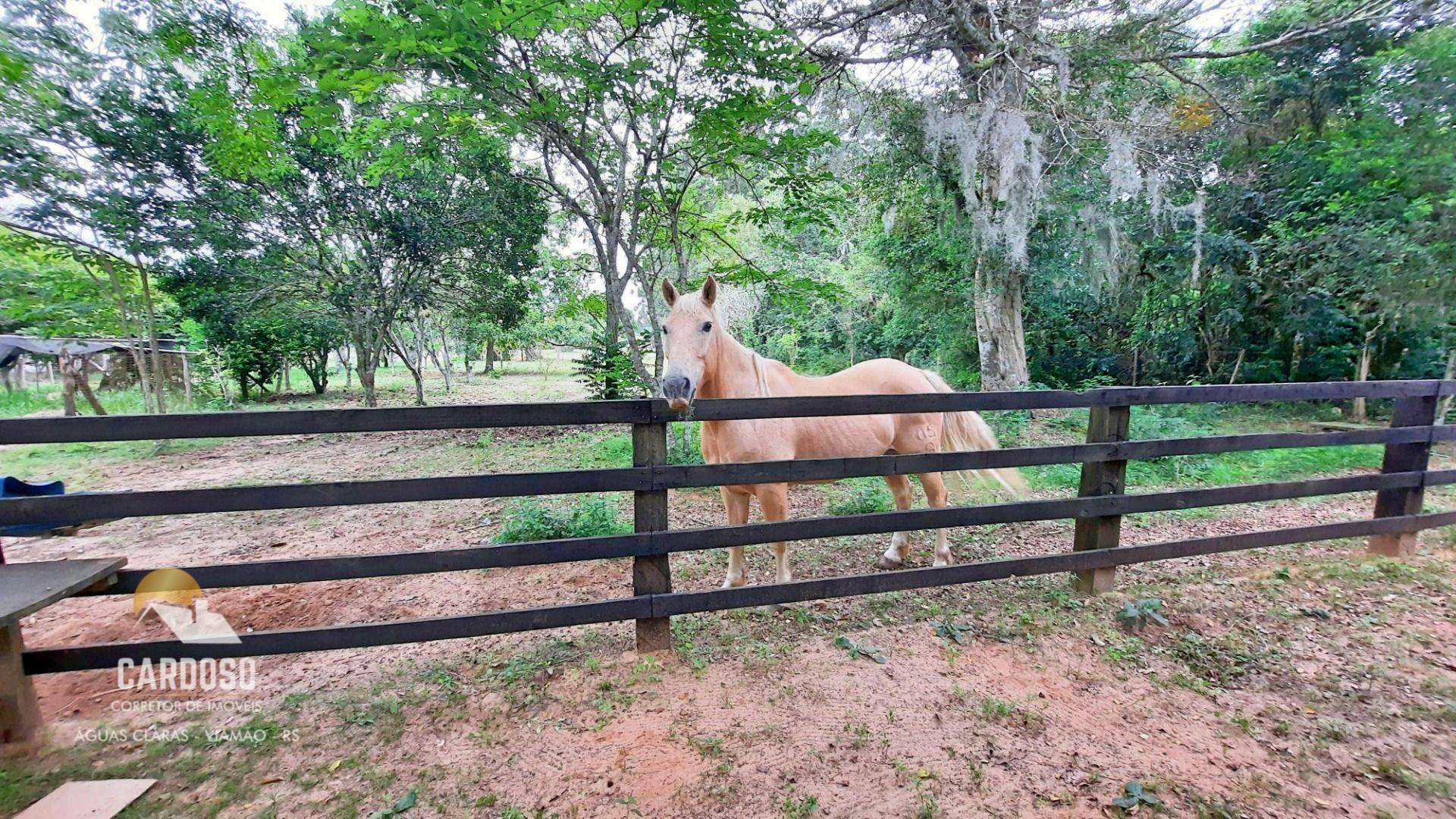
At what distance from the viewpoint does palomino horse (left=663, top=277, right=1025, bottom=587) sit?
279 centimetres

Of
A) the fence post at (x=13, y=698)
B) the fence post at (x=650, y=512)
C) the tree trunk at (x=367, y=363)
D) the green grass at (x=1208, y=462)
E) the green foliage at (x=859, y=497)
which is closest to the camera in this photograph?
the fence post at (x=13, y=698)

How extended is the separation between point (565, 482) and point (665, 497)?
0.46m

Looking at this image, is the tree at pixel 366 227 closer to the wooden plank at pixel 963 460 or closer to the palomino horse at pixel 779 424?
the palomino horse at pixel 779 424

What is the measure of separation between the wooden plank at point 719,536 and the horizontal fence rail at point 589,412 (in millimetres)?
521

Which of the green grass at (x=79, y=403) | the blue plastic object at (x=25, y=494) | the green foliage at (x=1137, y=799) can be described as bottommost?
A: the green foliage at (x=1137, y=799)

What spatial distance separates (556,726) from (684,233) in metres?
6.36

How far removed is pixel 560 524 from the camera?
14.2ft

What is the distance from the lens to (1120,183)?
27.9 feet

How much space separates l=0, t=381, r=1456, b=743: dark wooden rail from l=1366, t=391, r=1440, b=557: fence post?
12 mm

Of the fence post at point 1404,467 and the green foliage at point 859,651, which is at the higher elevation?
the fence post at point 1404,467

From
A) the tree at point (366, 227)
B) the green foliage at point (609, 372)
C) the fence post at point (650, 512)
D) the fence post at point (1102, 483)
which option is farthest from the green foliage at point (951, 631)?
the tree at point (366, 227)

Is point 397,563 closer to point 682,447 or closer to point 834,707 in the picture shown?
point 834,707

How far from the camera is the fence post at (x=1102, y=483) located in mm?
3012

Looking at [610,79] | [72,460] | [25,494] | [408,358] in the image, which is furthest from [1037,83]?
[72,460]
